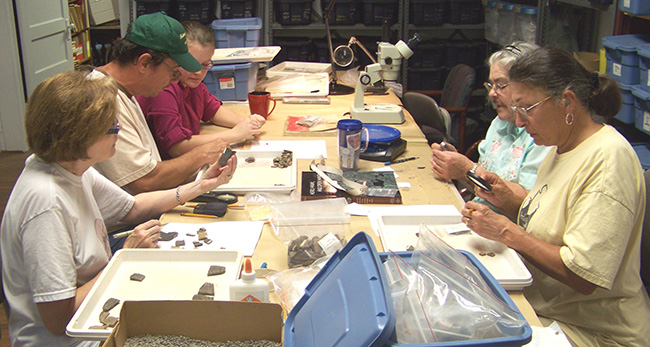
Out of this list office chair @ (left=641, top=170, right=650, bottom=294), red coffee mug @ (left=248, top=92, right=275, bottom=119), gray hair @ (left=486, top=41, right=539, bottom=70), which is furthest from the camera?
red coffee mug @ (left=248, top=92, right=275, bottom=119)

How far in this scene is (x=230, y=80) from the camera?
3.44 m

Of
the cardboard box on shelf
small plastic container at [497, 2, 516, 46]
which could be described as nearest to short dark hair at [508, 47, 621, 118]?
small plastic container at [497, 2, 516, 46]

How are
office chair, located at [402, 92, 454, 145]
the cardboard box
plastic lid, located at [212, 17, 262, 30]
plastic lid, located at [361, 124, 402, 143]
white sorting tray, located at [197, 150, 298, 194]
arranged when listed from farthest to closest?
1. plastic lid, located at [212, 17, 262, 30]
2. office chair, located at [402, 92, 454, 145]
3. plastic lid, located at [361, 124, 402, 143]
4. white sorting tray, located at [197, 150, 298, 194]
5. the cardboard box

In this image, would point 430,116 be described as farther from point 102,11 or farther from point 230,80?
point 102,11

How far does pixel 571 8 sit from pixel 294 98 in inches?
85.8

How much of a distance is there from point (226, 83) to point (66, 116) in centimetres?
206

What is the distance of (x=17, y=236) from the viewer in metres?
1.43

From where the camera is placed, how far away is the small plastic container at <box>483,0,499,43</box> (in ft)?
15.9

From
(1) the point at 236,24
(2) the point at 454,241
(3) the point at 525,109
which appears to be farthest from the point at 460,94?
(2) the point at 454,241

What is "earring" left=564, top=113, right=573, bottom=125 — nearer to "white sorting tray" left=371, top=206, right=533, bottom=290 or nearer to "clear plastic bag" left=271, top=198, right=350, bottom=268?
"white sorting tray" left=371, top=206, right=533, bottom=290

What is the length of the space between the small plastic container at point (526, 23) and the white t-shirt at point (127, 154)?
3027mm

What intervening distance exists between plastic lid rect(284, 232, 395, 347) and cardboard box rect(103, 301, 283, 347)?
0.05 metres

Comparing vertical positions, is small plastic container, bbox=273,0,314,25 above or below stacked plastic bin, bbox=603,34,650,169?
above

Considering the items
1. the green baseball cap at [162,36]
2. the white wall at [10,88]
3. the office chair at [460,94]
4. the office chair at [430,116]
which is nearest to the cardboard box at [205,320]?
the green baseball cap at [162,36]
